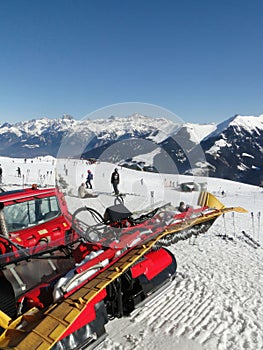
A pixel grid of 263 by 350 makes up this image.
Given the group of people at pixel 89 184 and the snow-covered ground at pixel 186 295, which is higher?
the group of people at pixel 89 184

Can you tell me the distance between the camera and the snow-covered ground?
2639mm

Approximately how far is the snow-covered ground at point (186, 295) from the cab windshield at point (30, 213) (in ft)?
3.54

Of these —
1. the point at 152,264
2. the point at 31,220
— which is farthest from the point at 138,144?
the point at 31,220

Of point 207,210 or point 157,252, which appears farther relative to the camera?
point 207,210

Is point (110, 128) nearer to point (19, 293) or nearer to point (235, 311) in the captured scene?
point (19, 293)

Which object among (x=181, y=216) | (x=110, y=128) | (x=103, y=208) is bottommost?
(x=181, y=216)

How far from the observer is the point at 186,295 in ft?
16.5

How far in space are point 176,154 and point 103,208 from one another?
97cm

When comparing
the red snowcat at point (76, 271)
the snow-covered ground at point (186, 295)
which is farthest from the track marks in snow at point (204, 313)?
the red snowcat at point (76, 271)

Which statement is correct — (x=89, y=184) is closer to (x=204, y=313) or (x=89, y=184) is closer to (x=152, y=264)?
(x=152, y=264)

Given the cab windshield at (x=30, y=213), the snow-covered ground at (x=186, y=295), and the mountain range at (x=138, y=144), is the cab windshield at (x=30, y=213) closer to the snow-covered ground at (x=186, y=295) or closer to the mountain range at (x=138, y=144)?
the snow-covered ground at (x=186, y=295)

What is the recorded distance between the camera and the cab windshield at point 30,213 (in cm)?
484

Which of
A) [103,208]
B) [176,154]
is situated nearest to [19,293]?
[103,208]

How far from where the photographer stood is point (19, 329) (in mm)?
2770
